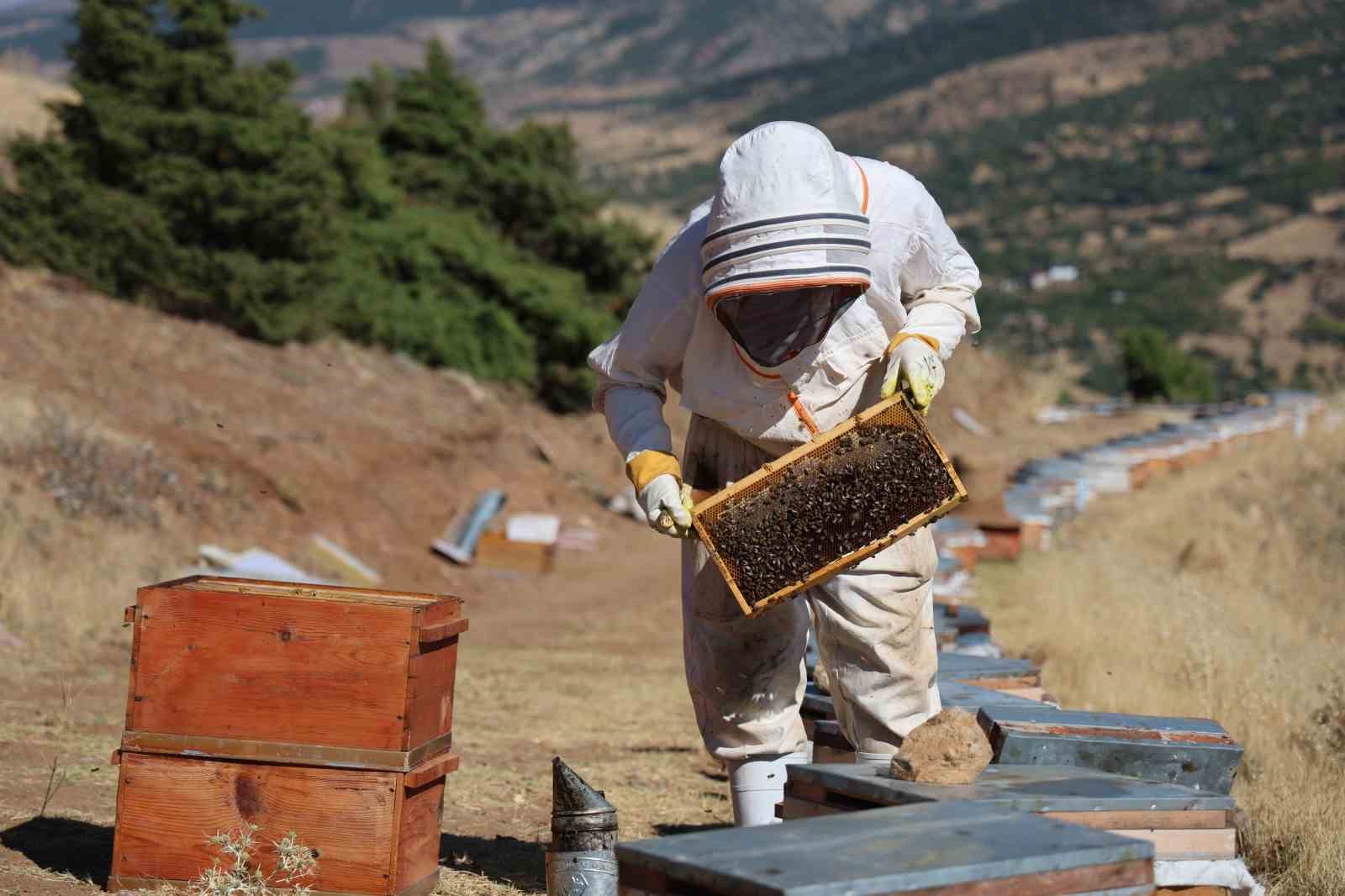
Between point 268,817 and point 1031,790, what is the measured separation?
2340mm

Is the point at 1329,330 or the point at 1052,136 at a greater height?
the point at 1052,136

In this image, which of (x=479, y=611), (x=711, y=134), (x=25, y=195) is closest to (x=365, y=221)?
(x=25, y=195)

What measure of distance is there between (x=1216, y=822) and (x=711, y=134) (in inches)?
6664

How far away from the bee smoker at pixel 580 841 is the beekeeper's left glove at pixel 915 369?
154 cm

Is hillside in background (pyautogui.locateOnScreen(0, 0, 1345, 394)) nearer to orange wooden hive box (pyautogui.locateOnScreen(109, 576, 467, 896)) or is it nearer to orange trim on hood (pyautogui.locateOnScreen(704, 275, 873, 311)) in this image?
orange wooden hive box (pyautogui.locateOnScreen(109, 576, 467, 896))

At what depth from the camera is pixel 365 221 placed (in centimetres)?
2155

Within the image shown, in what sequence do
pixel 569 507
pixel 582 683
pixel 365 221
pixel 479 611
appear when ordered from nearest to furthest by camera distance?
pixel 582 683, pixel 479 611, pixel 569 507, pixel 365 221

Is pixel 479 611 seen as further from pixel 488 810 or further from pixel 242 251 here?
pixel 488 810

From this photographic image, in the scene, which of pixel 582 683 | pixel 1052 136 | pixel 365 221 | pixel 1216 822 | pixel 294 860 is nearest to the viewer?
pixel 1216 822

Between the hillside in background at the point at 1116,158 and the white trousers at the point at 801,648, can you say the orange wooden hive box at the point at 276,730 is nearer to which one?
the white trousers at the point at 801,648

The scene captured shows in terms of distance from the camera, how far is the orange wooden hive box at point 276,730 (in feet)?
14.5

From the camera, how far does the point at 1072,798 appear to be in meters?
3.50

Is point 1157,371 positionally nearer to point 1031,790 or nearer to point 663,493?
point 663,493

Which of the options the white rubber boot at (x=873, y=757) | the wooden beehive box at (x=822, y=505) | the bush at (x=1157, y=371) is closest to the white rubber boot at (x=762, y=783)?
the white rubber boot at (x=873, y=757)
